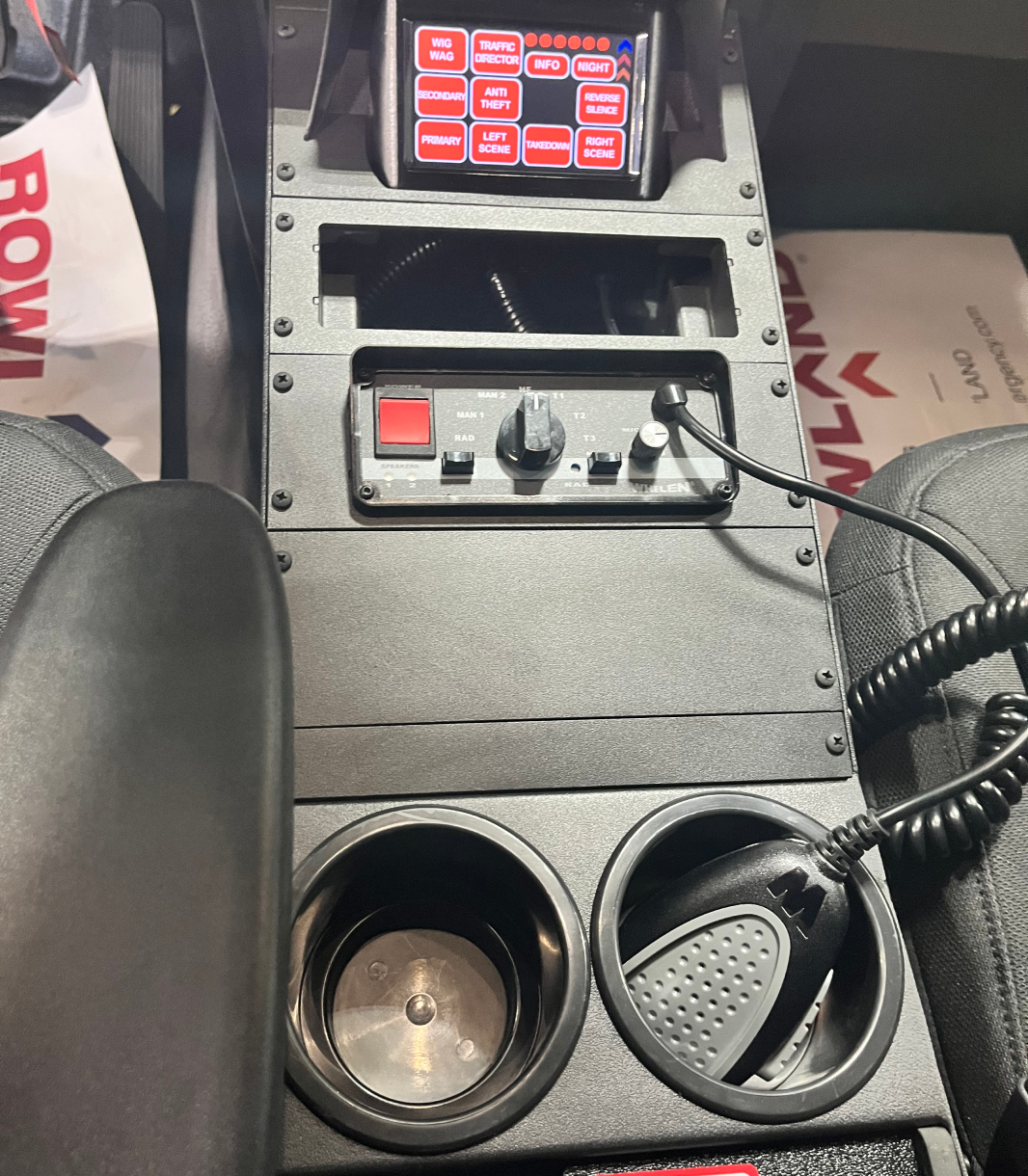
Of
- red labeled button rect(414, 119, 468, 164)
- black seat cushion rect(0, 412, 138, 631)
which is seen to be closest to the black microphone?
black seat cushion rect(0, 412, 138, 631)

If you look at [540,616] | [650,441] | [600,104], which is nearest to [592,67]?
[600,104]

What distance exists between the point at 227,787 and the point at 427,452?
37 cm

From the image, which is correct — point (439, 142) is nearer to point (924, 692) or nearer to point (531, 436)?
point (531, 436)

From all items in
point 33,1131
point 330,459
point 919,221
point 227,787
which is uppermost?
point 919,221

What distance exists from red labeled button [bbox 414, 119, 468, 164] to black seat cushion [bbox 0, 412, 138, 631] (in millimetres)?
358

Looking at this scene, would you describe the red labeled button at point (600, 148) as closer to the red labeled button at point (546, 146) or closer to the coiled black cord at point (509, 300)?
the red labeled button at point (546, 146)

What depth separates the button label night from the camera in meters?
0.75

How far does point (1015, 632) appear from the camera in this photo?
2.00 feet

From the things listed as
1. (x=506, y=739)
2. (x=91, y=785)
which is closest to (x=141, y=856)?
(x=91, y=785)

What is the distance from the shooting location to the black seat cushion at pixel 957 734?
0.55m

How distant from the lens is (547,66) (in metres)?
0.75

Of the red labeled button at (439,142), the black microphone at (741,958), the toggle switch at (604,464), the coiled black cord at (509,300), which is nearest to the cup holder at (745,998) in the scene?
the black microphone at (741,958)

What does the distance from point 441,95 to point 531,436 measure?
1.03ft

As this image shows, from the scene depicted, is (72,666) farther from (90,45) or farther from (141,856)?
(90,45)
